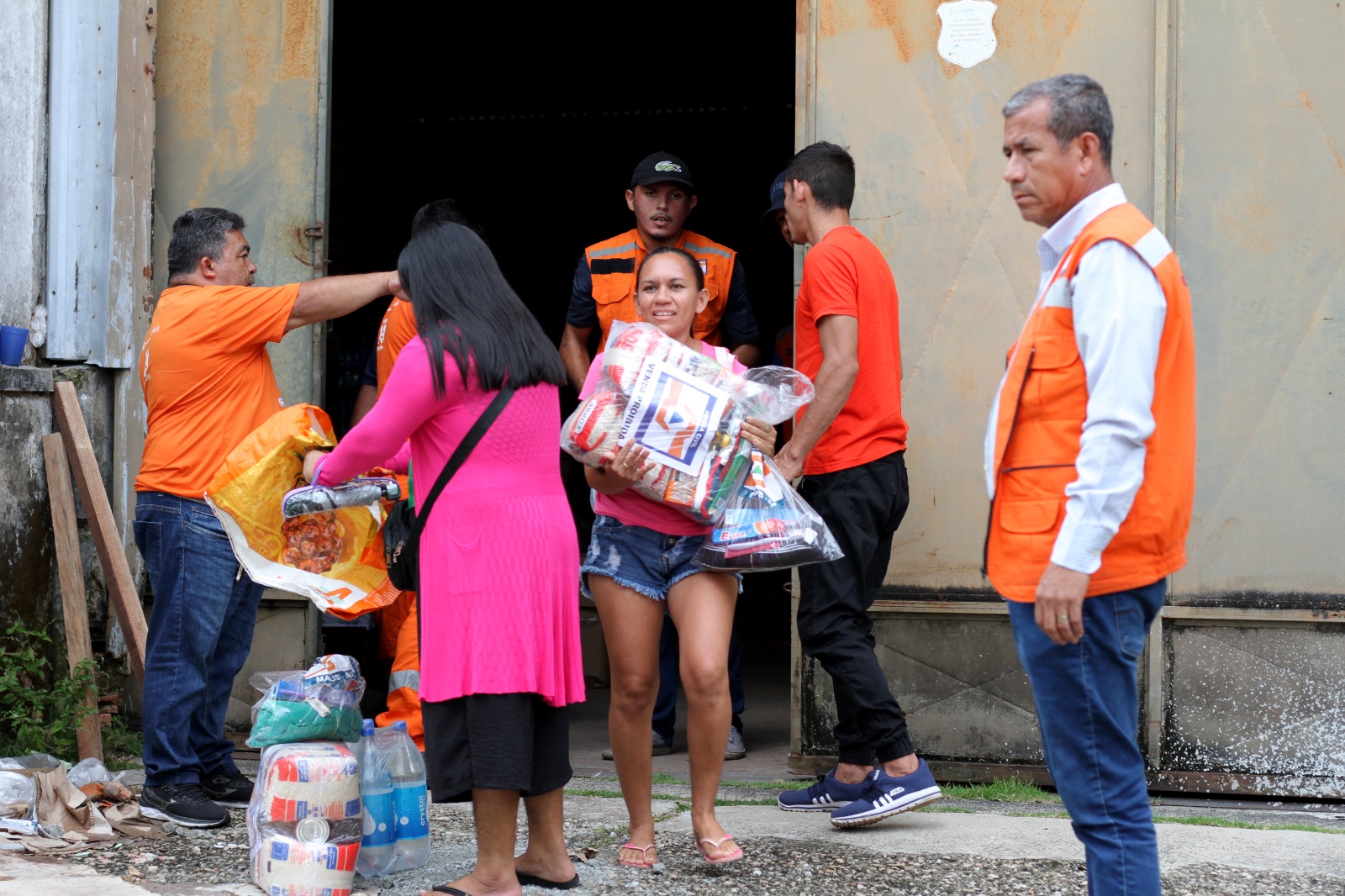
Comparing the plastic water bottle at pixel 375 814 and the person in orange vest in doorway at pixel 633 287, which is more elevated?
the person in orange vest in doorway at pixel 633 287

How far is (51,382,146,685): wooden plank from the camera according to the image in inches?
194

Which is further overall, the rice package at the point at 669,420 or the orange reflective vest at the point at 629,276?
the orange reflective vest at the point at 629,276

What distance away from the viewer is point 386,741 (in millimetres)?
3773

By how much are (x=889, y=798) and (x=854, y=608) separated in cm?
59

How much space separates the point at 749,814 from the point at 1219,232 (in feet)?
8.60

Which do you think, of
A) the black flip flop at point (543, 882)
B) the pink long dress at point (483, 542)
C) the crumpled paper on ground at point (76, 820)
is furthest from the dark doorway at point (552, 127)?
the pink long dress at point (483, 542)

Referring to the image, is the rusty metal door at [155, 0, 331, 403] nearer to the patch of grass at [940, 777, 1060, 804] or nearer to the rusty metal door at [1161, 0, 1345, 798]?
the patch of grass at [940, 777, 1060, 804]

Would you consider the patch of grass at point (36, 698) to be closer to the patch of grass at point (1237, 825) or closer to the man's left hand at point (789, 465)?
the man's left hand at point (789, 465)

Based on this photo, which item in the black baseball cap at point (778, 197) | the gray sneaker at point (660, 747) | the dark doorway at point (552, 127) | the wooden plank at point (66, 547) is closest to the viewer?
the wooden plank at point (66, 547)

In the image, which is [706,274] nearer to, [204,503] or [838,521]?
[838,521]

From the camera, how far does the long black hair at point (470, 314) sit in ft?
10.8

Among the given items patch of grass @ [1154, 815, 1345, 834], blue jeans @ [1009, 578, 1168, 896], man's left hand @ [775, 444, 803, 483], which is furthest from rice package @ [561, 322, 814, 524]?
patch of grass @ [1154, 815, 1345, 834]

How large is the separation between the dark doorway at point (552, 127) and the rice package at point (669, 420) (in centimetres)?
636

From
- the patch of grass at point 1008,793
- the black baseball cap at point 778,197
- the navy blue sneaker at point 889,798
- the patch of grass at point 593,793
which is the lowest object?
the patch of grass at point 593,793
